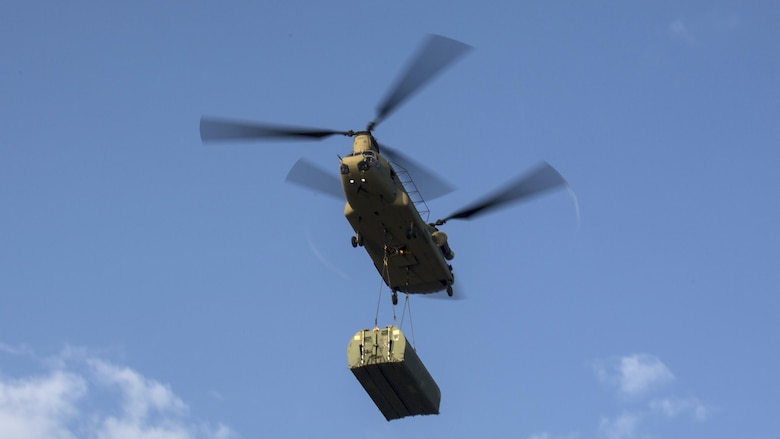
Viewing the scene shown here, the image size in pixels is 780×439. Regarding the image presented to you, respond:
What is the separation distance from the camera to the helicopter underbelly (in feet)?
164

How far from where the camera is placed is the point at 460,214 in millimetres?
55031

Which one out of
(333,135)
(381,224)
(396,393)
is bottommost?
(396,393)

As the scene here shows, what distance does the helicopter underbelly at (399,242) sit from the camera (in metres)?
50.1

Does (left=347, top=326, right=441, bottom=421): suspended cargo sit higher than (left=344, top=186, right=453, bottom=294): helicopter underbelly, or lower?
lower

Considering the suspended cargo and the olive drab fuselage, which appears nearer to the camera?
the suspended cargo

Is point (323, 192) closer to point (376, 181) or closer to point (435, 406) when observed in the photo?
point (376, 181)

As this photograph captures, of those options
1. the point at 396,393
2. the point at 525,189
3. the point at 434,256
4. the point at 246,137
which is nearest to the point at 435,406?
the point at 396,393

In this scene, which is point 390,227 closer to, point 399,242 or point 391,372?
point 399,242

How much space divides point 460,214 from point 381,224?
17.7 feet

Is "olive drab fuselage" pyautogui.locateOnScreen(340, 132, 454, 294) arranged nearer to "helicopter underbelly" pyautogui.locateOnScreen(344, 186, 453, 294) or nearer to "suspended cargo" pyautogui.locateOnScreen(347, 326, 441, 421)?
"helicopter underbelly" pyautogui.locateOnScreen(344, 186, 453, 294)

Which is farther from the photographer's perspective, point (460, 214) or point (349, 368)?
point (460, 214)

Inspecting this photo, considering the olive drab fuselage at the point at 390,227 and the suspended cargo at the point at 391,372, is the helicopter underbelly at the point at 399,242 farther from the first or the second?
the suspended cargo at the point at 391,372

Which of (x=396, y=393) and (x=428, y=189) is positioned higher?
(x=428, y=189)

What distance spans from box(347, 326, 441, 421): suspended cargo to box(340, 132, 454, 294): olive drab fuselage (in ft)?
14.9
